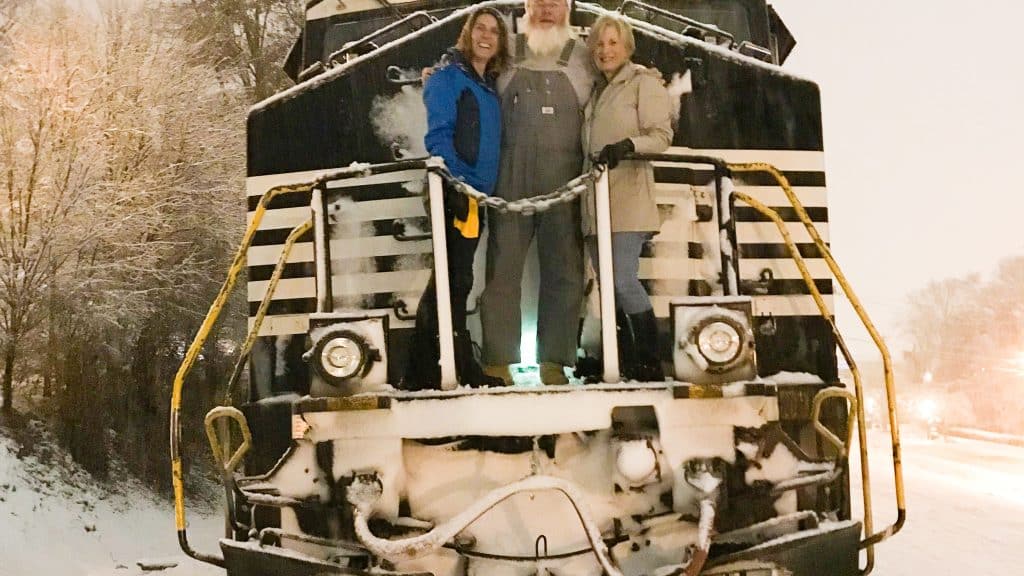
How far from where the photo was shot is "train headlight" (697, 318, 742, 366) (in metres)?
3.16

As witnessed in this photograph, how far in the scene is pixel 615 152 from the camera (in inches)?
134

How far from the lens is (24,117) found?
1146cm

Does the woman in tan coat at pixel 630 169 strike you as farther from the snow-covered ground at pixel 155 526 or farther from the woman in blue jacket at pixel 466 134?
the snow-covered ground at pixel 155 526

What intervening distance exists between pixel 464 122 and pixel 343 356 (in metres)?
1.18

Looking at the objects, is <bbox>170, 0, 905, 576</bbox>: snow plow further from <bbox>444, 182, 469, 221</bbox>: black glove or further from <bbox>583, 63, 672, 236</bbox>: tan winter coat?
<bbox>583, 63, 672, 236</bbox>: tan winter coat

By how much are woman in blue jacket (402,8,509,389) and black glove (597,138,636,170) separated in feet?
1.84

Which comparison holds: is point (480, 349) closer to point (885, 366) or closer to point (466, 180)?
point (466, 180)

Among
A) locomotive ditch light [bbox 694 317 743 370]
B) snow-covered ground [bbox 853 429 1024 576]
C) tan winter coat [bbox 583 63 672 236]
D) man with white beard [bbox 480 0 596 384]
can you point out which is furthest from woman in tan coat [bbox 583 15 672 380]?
snow-covered ground [bbox 853 429 1024 576]

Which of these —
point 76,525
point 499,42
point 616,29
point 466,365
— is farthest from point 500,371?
point 76,525

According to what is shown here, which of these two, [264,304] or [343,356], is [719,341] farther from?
[264,304]

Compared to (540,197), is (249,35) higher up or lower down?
higher up

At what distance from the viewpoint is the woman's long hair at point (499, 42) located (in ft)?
12.3

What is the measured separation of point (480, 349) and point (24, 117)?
1039 cm

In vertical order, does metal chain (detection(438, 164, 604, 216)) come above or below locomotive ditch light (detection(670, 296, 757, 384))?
above
